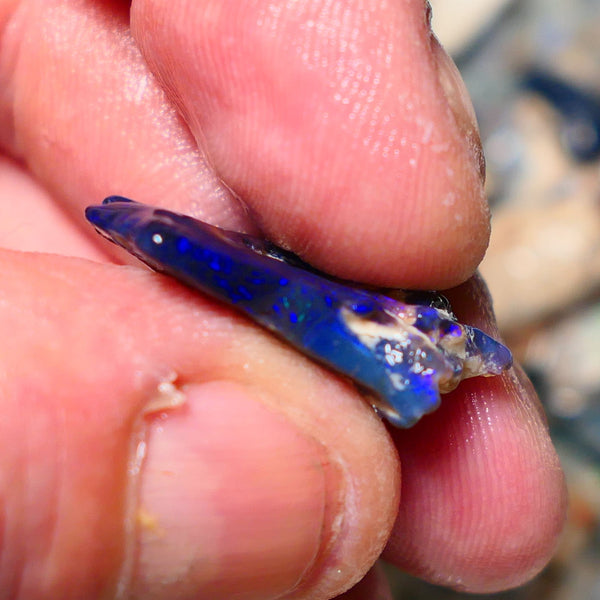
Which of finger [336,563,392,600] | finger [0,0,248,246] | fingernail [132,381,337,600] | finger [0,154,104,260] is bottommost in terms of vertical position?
finger [336,563,392,600]

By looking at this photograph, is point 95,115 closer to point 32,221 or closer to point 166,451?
point 32,221

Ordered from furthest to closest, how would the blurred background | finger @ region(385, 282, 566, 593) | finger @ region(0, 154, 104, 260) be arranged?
the blurred background < finger @ region(0, 154, 104, 260) < finger @ region(385, 282, 566, 593)

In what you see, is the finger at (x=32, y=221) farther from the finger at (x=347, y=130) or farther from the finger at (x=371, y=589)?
the finger at (x=371, y=589)

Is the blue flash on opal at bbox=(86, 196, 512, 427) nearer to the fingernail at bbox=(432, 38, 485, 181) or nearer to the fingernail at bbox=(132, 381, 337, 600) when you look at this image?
the fingernail at bbox=(132, 381, 337, 600)

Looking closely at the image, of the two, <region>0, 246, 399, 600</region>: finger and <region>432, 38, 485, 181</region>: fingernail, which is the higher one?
<region>432, 38, 485, 181</region>: fingernail

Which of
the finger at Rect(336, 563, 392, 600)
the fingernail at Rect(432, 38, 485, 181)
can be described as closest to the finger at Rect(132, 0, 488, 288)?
the fingernail at Rect(432, 38, 485, 181)

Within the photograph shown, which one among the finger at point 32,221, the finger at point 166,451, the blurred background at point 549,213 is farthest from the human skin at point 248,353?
the blurred background at point 549,213

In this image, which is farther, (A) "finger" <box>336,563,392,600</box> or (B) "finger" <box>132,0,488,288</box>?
(A) "finger" <box>336,563,392,600</box>
